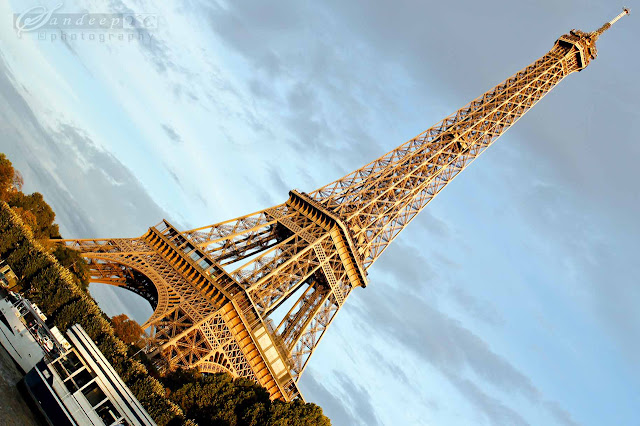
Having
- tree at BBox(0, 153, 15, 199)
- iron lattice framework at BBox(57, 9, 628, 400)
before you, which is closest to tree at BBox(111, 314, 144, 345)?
iron lattice framework at BBox(57, 9, 628, 400)

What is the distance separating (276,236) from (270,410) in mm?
22384

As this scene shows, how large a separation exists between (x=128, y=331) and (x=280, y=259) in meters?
15.1

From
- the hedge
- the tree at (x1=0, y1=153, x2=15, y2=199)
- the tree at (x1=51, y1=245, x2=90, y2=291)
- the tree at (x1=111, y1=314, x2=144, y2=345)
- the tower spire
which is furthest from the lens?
the tower spire

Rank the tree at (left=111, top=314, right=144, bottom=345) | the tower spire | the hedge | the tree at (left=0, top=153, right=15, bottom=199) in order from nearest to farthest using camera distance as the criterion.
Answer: the hedge < the tree at (left=111, top=314, right=144, bottom=345) < the tree at (left=0, top=153, right=15, bottom=199) < the tower spire

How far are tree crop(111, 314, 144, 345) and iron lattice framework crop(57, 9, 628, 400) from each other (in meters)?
1.47

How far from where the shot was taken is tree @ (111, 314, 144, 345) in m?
35.9

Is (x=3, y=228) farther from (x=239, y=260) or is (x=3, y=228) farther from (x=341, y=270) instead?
(x=341, y=270)

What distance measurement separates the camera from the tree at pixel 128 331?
118ft

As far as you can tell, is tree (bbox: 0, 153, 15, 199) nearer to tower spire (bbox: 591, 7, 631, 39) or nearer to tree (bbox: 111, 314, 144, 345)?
tree (bbox: 111, 314, 144, 345)

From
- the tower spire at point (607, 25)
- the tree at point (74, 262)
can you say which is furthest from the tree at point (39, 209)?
the tower spire at point (607, 25)

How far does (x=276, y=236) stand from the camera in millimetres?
52812

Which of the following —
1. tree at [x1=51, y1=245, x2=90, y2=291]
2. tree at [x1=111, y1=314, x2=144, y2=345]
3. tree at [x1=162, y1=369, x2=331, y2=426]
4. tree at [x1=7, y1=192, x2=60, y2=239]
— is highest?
tree at [x1=7, y1=192, x2=60, y2=239]

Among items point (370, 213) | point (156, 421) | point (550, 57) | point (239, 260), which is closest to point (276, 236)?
point (239, 260)

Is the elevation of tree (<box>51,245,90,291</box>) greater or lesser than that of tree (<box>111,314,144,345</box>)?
greater
